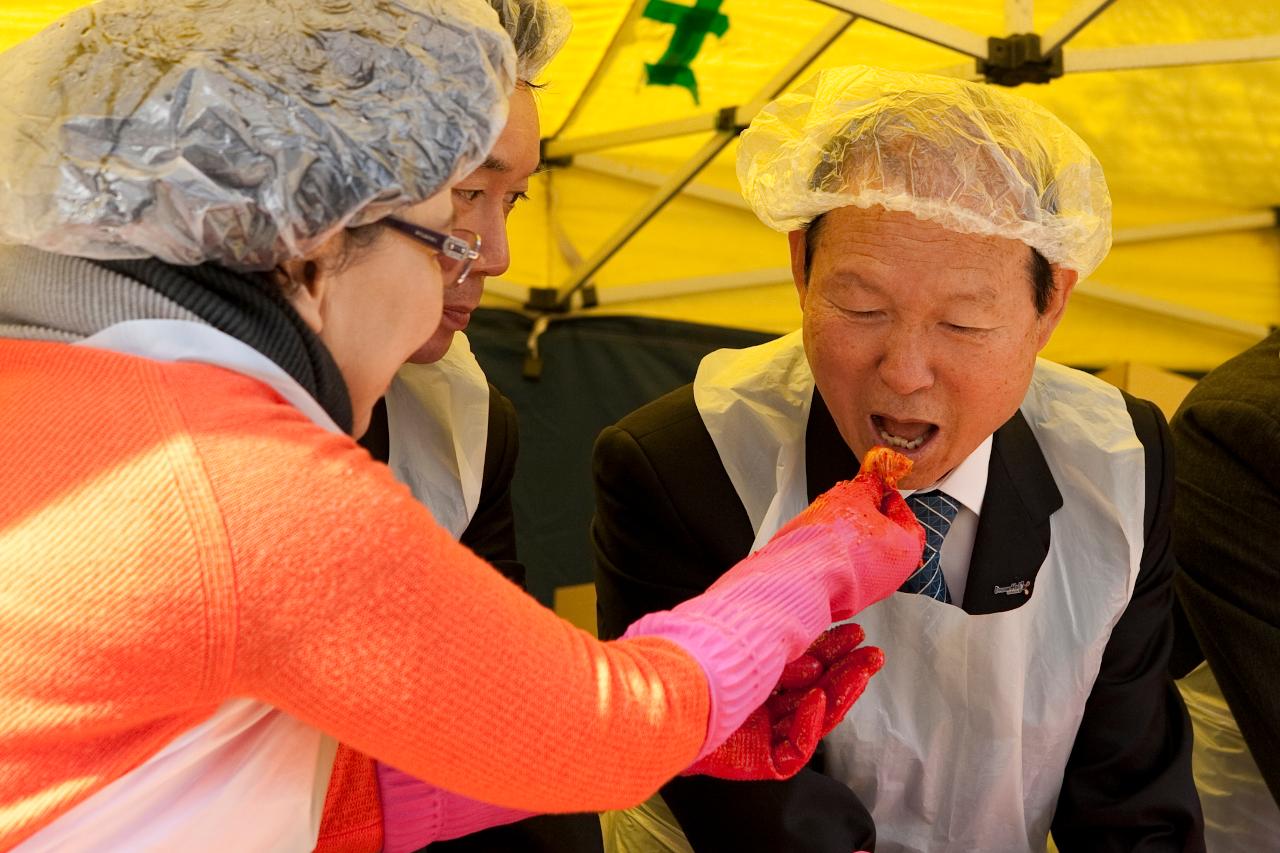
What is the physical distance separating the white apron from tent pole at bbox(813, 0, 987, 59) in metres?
1.02

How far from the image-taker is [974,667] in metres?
1.75

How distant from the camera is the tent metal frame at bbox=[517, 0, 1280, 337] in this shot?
2.68 m

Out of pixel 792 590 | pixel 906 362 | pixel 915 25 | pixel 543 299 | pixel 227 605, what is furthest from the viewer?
pixel 543 299

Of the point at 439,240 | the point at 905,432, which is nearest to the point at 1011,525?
the point at 905,432

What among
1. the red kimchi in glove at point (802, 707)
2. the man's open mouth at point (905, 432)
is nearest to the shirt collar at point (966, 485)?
the man's open mouth at point (905, 432)

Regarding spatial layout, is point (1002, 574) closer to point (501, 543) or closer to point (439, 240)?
point (501, 543)

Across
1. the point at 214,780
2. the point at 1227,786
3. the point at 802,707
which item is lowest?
the point at 1227,786

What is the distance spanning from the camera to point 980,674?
175 centimetres

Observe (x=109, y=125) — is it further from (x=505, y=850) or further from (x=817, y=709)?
(x=505, y=850)

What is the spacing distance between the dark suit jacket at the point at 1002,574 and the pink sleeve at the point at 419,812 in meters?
0.46

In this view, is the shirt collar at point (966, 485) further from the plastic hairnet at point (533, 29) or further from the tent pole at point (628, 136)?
the tent pole at point (628, 136)

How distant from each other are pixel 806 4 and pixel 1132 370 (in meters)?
1.36

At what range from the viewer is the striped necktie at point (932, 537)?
1793 mm

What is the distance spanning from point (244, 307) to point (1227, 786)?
1795 mm
